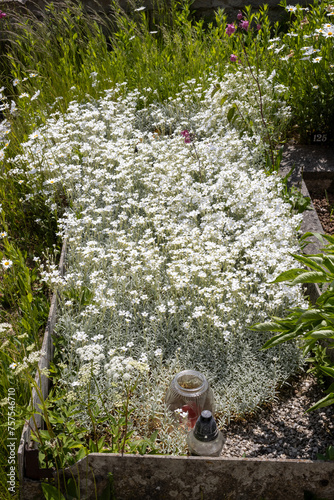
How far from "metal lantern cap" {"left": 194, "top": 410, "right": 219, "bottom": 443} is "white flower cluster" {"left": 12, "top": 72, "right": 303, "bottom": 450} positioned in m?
0.30

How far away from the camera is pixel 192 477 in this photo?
2.48 meters

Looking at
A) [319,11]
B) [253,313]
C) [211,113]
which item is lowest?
[253,313]

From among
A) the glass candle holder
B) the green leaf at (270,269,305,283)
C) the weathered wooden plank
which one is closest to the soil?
the green leaf at (270,269,305,283)

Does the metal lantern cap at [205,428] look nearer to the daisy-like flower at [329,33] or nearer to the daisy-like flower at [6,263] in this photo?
the daisy-like flower at [6,263]

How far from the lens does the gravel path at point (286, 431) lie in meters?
2.78

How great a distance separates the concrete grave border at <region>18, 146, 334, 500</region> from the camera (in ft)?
8.03

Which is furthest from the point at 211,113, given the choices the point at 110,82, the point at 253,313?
the point at 253,313

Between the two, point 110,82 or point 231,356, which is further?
→ point 110,82

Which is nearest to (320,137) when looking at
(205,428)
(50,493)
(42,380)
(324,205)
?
(324,205)

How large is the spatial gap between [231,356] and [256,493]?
875mm

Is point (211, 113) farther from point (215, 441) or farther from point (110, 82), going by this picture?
point (215, 441)

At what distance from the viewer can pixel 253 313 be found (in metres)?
3.43

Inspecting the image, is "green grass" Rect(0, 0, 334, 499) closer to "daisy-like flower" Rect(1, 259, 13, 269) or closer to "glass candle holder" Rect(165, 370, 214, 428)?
"daisy-like flower" Rect(1, 259, 13, 269)

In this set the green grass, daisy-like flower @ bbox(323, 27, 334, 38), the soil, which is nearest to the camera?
→ the green grass
